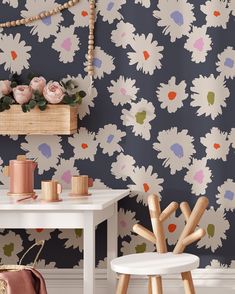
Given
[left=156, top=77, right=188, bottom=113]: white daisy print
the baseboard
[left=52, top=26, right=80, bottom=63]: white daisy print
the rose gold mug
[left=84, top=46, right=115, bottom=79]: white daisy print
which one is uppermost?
[left=52, top=26, right=80, bottom=63]: white daisy print

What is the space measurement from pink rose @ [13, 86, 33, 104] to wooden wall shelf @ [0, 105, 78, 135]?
40mm

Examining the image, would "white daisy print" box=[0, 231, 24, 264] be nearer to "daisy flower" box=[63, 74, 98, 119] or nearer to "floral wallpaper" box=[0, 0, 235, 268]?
"floral wallpaper" box=[0, 0, 235, 268]

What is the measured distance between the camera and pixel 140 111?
393cm

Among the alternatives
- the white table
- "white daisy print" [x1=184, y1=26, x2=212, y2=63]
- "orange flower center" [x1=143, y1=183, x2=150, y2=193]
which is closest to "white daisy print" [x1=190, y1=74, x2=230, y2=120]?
"white daisy print" [x1=184, y1=26, x2=212, y2=63]

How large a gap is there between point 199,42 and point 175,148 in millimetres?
547

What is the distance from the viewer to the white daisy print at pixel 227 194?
3.89 metres

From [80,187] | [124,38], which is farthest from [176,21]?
[80,187]

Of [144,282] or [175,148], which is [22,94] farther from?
[144,282]

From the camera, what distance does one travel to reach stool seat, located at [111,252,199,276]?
3.10 m

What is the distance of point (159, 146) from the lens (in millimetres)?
3920

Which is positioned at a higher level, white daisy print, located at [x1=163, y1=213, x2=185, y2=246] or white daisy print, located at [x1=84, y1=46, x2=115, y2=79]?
white daisy print, located at [x1=84, y1=46, x2=115, y2=79]

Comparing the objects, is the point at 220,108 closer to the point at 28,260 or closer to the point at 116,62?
the point at 116,62

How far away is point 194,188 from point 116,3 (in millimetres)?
1017

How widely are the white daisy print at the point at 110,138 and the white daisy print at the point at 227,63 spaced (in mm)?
587
